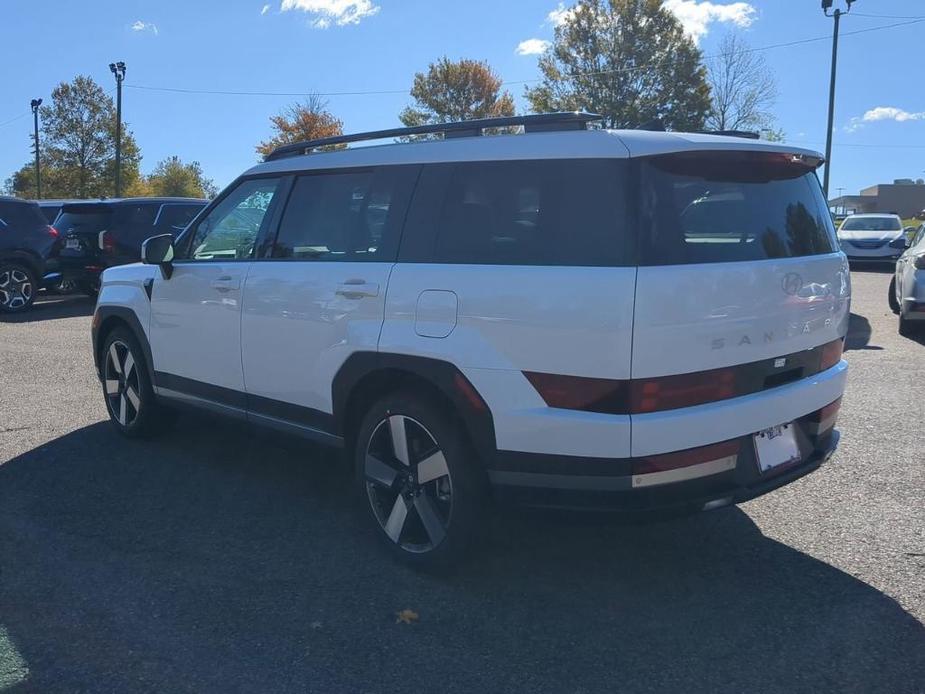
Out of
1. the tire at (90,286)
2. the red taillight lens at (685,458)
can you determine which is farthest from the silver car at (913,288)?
the tire at (90,286)

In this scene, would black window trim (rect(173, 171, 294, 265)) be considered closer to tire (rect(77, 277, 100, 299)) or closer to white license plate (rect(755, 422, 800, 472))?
white license plate (rect(755, 422, 800, 472))

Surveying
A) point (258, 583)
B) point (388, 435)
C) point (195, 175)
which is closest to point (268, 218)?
point (388, 435)

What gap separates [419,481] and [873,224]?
75.4 feet

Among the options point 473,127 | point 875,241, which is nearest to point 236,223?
point 473,127

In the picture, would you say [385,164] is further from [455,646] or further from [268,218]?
[455,646]

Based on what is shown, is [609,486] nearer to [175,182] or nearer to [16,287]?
[16,287]

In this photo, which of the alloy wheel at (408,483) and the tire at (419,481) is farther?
the alloy wheel at (408,483)

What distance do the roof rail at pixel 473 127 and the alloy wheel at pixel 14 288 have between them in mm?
10713

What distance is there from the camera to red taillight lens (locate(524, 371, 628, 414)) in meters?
3.25

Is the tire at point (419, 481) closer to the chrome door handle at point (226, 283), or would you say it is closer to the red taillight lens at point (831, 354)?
the chrome door handle at point (226, 283)

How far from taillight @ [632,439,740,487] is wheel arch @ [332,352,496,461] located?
0.62 m

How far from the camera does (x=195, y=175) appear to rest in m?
84.0

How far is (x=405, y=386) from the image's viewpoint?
400cm

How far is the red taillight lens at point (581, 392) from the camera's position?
3254 millimetres
